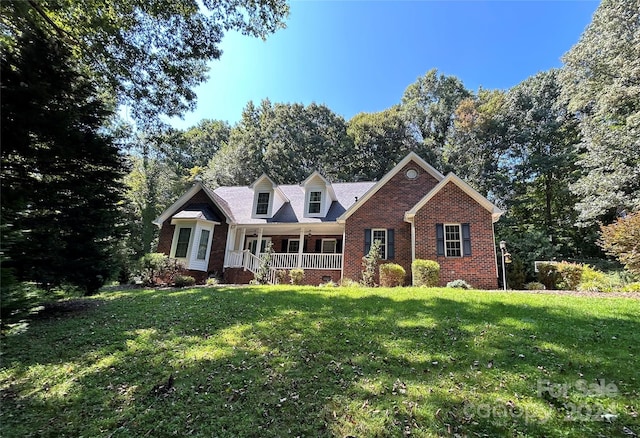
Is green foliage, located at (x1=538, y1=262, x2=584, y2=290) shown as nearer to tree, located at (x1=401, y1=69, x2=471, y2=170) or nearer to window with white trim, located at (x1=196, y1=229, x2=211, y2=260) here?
window with white trim, located at (x1=196, y1=229, x2=211, y2=260)

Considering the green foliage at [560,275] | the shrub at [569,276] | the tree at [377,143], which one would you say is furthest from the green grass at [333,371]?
the tree at [377,143]

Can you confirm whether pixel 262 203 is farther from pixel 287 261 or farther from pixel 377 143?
pixel 377 143

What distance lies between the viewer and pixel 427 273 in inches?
466

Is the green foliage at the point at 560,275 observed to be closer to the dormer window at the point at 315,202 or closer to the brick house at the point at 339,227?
the brick house at the point at 339,227

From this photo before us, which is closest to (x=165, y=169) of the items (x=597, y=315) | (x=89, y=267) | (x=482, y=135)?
(x=89, y=267)

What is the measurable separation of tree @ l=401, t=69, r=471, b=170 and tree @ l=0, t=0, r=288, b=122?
2616 centimetres

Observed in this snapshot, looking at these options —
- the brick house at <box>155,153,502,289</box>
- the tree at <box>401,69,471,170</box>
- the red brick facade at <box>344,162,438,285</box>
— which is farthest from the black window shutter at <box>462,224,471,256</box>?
the tree at <box>401,69,471,170</box>

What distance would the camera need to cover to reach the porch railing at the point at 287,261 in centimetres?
1612

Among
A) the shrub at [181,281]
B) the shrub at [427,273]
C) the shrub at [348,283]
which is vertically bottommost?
the shrub at [181,281]

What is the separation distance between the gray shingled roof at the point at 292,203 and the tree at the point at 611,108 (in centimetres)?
1277

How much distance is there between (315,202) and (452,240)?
7.67 m

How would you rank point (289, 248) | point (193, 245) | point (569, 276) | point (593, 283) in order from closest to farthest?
point (593, 283), point (569, 276), point (193, 245), point (289, 248)

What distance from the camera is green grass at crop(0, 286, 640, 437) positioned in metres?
3.50

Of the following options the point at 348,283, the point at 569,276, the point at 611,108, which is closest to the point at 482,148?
the point at 611,108
